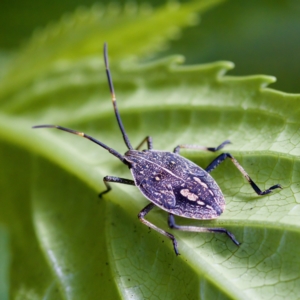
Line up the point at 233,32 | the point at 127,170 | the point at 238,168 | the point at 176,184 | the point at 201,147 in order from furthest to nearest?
the point at 233,32 → the point at 127,170 → the point at 201,147 → the point at 176,184 → the point at 238,168

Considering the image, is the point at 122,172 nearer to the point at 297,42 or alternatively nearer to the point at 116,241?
the point at 116,241

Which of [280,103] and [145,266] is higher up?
[280,103]

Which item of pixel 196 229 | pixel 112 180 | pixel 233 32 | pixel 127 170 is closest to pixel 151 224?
pixel 196 229

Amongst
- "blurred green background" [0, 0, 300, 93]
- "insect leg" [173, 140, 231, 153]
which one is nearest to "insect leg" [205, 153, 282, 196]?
"insect leg" [173, 140, 231, 153]

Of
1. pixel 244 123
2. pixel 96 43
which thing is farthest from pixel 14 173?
pixel 244 123

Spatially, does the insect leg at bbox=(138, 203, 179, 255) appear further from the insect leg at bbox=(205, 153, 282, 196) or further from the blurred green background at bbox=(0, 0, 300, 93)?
the blurred green background at bbox=(0, 0, 300, 93)

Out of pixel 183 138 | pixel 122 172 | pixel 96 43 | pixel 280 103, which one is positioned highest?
pixel 96 43

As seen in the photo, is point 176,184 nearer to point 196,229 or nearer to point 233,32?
point 196,229
